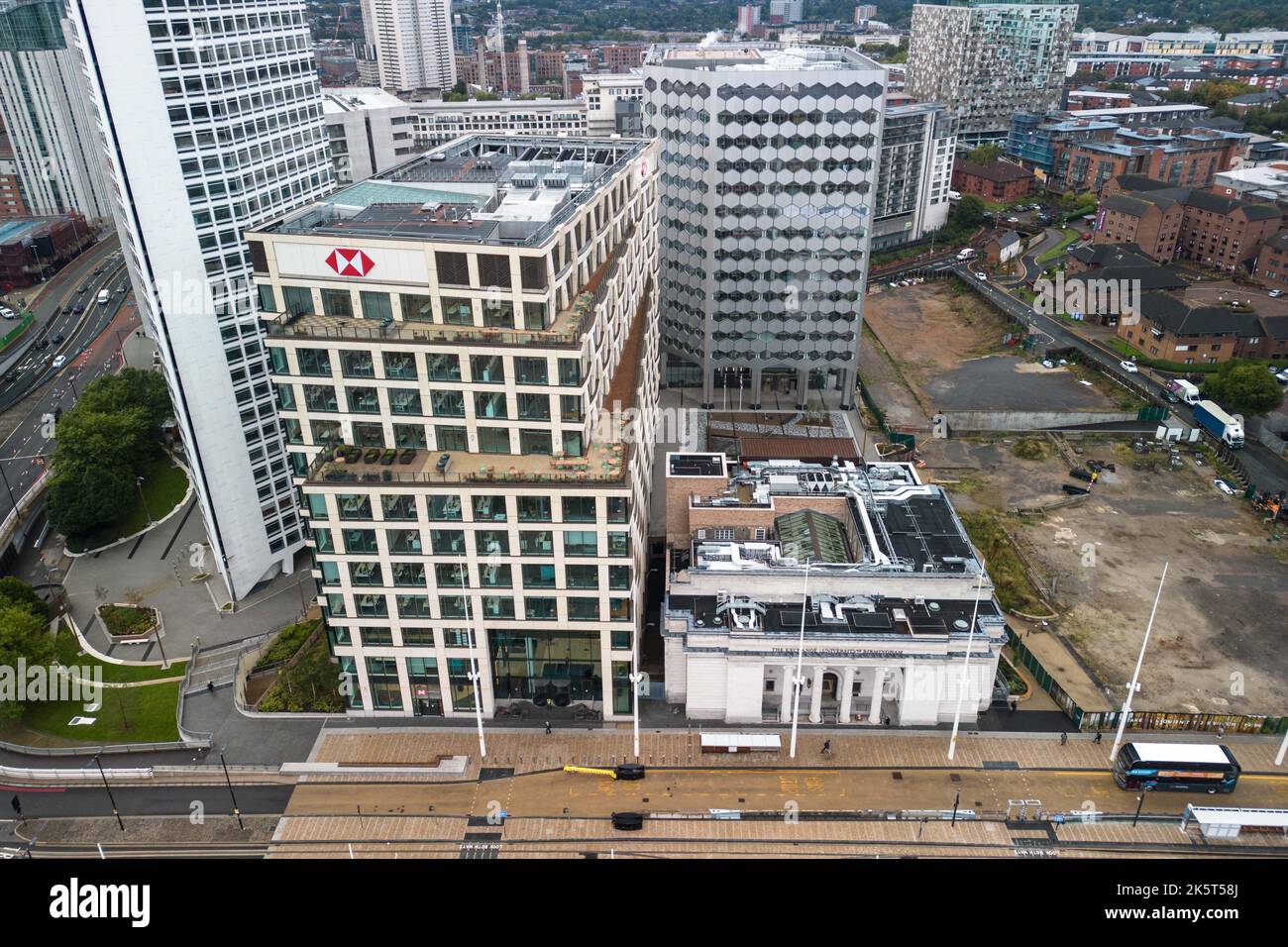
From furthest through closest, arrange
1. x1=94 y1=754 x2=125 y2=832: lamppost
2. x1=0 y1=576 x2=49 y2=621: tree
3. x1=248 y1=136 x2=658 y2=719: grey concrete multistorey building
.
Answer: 1. x1=0 y1=576 x2=49 y2=621: tree
2. x1=94 y1=754 x2=125 y2=832: lamppost
3. x1=248 y1=136 x2=658 y2=719: grey concrete multistorey building

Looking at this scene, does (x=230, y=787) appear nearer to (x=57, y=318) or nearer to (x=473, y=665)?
(x=473, y=665)

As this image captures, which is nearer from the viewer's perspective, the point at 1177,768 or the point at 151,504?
the point at 1177,768

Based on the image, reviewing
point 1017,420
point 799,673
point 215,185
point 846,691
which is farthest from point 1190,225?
point 215,185

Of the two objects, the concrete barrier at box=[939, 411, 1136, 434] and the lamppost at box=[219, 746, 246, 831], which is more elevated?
the lamppost at box=[219, 746, 246, 831]

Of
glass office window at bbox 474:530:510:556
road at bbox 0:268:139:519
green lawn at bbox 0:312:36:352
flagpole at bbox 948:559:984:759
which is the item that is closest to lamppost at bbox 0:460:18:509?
road at bbox 0:268:139:519

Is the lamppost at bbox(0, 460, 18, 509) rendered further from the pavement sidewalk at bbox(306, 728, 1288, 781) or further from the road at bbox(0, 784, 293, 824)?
the pavement sidewalk at bbox(306, 728, 1288, 781)
